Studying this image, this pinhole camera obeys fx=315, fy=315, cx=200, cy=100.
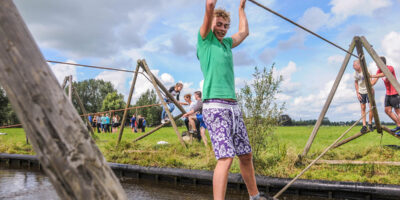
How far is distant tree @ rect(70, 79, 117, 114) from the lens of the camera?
9044cm

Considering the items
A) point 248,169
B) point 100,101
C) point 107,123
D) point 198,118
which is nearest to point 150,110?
point 100,101

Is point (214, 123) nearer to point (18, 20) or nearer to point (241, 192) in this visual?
point (18, 20)

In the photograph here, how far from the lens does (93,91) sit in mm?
92938

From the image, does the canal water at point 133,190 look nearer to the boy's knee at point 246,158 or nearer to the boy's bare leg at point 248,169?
the boy's bare leg at point 248,169

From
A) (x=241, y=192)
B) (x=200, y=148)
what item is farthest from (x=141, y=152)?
(x=241, y=192)

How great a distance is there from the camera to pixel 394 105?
7.20 m

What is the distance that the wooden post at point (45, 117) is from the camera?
4.61 ft

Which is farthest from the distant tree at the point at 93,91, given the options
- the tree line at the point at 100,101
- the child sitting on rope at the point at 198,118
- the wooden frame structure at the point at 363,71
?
the wooden frame structure at the point at 363,71

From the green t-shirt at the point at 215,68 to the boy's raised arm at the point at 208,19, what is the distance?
7 cm

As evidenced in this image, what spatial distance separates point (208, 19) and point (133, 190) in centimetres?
372

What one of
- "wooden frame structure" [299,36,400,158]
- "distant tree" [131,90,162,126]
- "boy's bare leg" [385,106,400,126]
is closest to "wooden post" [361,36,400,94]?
"wooden frame structure" [299,36,400,158]

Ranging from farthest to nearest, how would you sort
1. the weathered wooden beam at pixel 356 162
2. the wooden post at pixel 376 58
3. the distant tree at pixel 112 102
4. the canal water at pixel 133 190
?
the distant tree at pixel 112 102 → the weathered wooden beam at pixel 356 162 → the wooden post at pixel 376 58 → the canal water at pixel 133 190

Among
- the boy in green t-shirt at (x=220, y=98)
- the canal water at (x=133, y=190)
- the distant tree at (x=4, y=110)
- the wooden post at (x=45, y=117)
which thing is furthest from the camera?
the distant tree at (x=4, y=110)

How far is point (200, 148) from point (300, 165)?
268 centimetres
